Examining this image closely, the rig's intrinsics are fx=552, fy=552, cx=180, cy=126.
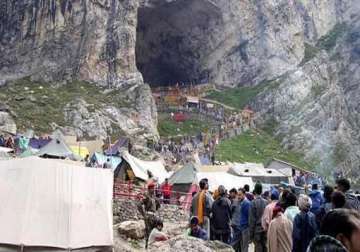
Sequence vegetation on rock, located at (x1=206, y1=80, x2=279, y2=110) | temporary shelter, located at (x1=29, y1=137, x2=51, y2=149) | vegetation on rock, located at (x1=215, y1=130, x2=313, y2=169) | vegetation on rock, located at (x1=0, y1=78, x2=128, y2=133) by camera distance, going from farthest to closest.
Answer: vegetation on rock, located at (x1=206, y1=80, x2=279, y2=110)
vegetation on rock, located at (x1=215, y1=130, x2=313, y2=169)
vegetation on rock, located at (x1=0, y1=78, x2=128, y2=133)
temporary shelter, located at (x1=29, y1=137, x2=51, y2=149)

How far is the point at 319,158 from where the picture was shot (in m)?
46.9

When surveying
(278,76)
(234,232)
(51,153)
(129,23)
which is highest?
(129,23)

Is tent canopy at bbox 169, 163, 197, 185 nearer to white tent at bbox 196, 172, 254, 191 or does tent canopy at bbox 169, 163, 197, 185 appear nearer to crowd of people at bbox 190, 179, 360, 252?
white tent at bbox 196, 172, 254, 191

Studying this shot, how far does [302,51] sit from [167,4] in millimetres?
16054

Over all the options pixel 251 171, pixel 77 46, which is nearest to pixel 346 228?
pixel 251 171

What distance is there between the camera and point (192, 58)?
59.6 meters

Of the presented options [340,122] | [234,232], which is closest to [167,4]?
[340,122]

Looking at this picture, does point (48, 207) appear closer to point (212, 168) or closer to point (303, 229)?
point (303, 229)

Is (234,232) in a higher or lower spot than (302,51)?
lower

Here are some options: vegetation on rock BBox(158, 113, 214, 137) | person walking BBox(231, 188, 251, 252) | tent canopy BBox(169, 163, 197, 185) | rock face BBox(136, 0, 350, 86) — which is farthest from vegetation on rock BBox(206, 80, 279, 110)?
person walking BBox(231, 188, 251, 252)

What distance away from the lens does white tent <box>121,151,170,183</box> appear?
26769 mm

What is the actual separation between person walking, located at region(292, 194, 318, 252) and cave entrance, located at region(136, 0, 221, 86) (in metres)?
49.2

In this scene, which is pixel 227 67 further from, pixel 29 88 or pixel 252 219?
pixel 252 219

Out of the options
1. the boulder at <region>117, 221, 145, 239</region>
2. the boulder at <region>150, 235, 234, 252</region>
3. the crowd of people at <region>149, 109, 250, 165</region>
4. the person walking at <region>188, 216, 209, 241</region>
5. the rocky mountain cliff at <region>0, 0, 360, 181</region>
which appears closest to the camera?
the boulder at <region>150, 235, 234, 252</region>
